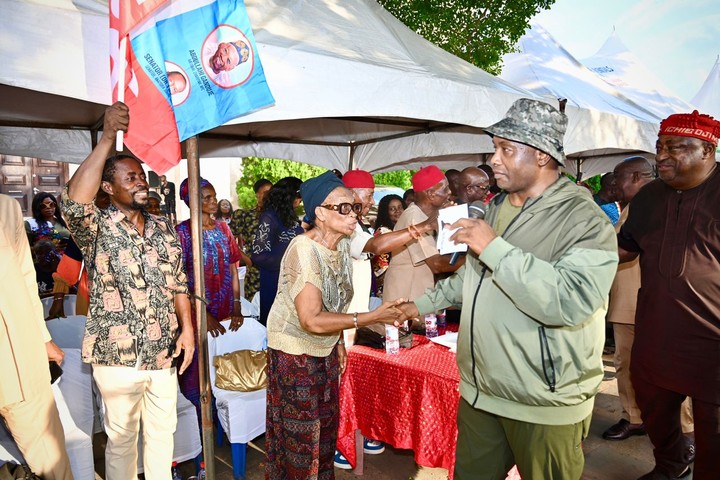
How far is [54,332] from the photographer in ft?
12.3

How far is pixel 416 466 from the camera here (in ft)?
11.7

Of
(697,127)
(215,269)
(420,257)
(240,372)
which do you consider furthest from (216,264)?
(697,127)

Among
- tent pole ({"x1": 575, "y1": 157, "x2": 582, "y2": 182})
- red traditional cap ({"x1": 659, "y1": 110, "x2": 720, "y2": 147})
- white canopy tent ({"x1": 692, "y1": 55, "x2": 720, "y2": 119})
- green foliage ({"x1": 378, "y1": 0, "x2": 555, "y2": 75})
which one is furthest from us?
white canopy tent ({"x1": 692, "y1": 55, "x2": 720, "y2": 119})

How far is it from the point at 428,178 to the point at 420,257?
65cm

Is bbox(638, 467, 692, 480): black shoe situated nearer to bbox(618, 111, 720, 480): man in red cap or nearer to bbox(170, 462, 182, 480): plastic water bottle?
bbox(618, 111, 720, 480): man in red cap

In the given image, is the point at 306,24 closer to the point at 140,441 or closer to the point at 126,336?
the point at 126,336

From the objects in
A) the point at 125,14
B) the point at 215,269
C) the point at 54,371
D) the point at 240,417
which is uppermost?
the point at 125,14

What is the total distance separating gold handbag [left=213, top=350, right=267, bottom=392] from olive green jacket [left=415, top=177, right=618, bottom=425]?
1904mm

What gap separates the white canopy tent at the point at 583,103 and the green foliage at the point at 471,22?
0.43 meters

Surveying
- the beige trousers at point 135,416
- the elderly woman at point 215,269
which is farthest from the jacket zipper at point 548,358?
the elderly woman at point 215,269

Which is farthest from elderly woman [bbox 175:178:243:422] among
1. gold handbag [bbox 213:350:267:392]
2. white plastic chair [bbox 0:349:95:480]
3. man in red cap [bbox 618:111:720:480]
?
man in red cap [bbox 618:111:720:480]

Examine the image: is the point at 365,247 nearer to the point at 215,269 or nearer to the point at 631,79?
the point at 215,269

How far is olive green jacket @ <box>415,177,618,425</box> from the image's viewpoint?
1.69 meters

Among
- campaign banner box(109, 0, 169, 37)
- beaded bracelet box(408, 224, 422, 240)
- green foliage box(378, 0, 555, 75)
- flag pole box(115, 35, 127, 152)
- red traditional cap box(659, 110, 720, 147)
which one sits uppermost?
green foliage box(378, 0, 555, 75)
